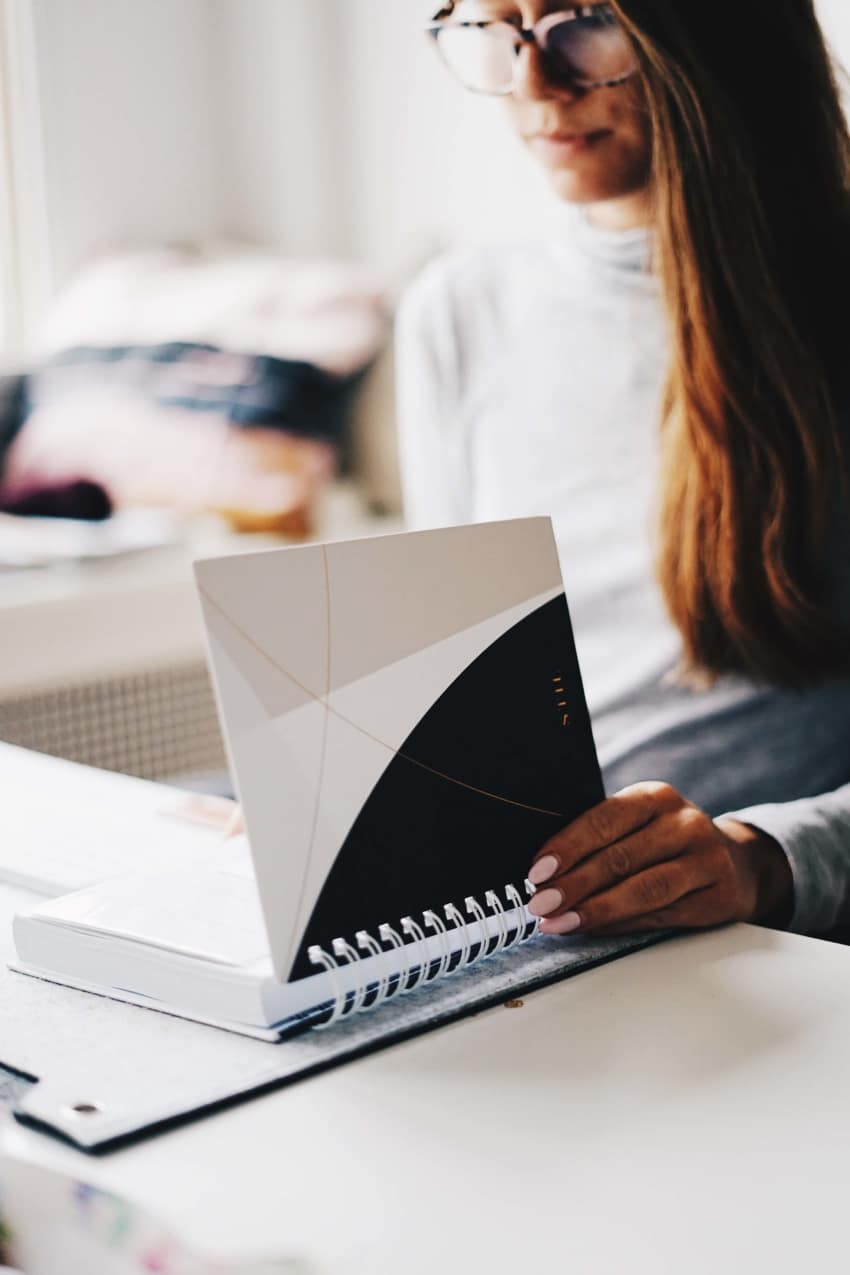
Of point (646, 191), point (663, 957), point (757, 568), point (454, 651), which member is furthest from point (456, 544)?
point (646, 191)

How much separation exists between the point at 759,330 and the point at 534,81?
24 cm

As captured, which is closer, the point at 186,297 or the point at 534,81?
the point at 534,81

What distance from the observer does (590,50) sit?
39.1 inches

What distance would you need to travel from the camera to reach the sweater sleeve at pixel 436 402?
1321 millimetres

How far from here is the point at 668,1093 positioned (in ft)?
1.76

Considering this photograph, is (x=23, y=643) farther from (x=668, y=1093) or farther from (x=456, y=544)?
(x=668, y=1093)

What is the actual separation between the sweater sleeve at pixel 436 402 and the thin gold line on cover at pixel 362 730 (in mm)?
686

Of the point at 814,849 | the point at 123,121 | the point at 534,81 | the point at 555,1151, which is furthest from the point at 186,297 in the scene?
the point at 555,1151

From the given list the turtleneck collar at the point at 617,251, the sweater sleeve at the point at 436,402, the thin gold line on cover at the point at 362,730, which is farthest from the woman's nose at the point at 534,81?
the thin gold line on cover at the point at 362,730

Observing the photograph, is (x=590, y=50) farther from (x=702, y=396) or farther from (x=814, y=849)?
(x=814, y=849)

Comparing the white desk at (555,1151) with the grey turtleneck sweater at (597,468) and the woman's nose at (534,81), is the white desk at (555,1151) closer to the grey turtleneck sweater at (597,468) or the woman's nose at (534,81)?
the grey turtleneck sweater at (597,468)

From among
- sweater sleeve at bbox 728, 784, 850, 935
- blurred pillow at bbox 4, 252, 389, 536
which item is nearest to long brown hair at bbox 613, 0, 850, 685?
sweater sleeve at bbox 728, 784, 850, 935

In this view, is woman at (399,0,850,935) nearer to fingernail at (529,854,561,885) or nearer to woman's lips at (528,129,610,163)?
woman's lips at (528,129,610,163)

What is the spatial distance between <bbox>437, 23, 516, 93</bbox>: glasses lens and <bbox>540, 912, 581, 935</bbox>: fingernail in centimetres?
66
